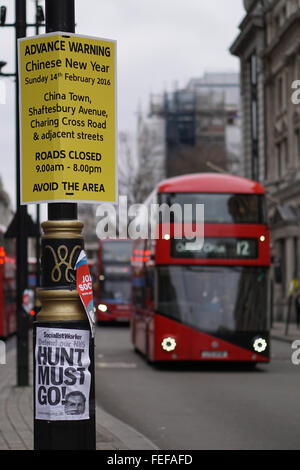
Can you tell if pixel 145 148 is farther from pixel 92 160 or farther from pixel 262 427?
pixel 92 160

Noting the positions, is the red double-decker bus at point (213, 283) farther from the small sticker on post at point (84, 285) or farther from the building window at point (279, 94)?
the building window at point (279, 94)

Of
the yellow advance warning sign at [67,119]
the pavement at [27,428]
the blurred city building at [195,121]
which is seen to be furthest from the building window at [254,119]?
the yellow advance warning sign at [67,119]

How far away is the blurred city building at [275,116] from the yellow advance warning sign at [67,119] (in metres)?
37.2

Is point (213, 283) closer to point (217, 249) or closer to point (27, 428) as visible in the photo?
point (217, 249)

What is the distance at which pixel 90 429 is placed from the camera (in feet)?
16.0

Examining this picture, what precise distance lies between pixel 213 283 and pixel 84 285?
48.4ft

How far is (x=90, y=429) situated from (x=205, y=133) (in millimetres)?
92862

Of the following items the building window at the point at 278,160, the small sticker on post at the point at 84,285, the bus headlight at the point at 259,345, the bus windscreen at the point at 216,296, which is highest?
the building window at the point at 278,160

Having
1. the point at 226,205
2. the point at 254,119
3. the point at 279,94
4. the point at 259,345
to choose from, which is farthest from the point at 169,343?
the point at 254,119

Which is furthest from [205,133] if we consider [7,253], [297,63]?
[7,253]

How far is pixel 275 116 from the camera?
5016cm

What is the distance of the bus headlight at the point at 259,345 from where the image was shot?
19.4 m

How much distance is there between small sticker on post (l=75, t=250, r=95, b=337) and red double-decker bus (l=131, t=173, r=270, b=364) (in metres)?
14.3

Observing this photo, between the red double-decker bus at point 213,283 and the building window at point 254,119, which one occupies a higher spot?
the building window at point 254,119
